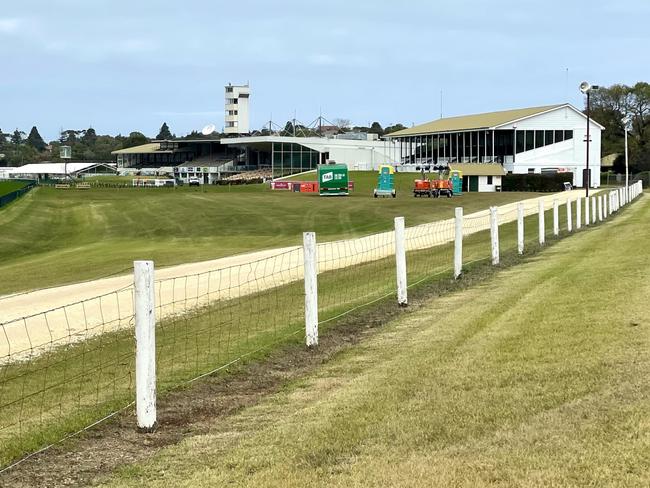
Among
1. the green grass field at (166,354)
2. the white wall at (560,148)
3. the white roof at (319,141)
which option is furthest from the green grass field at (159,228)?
the white roof at (319,141)

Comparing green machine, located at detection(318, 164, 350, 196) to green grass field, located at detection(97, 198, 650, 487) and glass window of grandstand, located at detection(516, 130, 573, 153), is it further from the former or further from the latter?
green grass field, located at detection(97, 198, 650, 487)

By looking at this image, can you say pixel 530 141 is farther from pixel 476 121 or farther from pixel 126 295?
pixel 126 295

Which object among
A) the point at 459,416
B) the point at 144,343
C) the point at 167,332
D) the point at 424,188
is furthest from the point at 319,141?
the point at 459,416


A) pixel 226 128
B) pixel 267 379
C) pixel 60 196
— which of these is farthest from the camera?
pixel 226 128

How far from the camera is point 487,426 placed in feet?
19.3

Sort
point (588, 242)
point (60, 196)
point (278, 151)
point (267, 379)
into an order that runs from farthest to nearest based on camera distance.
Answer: point (278, 151), point (60, 196), point (588, 242), point (267, 379)

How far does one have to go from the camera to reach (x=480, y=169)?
262ft

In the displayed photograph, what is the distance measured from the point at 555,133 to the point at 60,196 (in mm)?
52581

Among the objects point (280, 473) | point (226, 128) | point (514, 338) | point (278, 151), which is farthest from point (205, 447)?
point (226, 128)

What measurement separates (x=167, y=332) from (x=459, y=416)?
286 inches

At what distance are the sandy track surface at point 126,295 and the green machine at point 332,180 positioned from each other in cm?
4195

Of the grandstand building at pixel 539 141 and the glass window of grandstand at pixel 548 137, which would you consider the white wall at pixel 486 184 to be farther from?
the glass window of grandstand at pixel 548 137

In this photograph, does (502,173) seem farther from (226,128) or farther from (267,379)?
(226,128)

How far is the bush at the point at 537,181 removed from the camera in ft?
255
